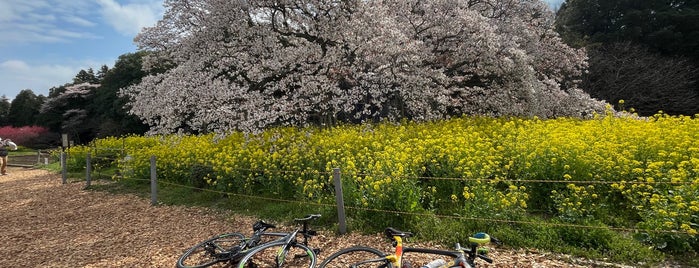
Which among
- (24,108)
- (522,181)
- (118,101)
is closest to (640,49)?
(522,181)

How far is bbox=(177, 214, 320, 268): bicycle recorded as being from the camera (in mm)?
4215

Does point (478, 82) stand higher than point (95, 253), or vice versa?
point (478, 82)

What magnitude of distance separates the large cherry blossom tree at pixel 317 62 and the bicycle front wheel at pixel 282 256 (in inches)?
141

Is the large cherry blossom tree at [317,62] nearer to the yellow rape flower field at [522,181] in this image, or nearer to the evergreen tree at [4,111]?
the yellow rape flower field at [522,181]

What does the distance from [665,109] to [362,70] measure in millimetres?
20089

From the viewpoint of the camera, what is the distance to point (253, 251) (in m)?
4.02

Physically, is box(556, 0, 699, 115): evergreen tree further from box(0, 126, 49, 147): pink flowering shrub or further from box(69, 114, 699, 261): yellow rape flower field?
box(0, 126, 49, 147): pink flowering shrub

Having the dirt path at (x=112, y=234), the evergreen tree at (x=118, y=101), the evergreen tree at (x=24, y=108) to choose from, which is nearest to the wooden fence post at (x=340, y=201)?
the dirt path at (x=112, y=234)

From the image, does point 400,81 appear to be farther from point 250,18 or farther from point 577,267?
point 577,267

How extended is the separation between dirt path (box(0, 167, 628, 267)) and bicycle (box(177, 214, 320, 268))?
0.44 m

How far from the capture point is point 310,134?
8664mm

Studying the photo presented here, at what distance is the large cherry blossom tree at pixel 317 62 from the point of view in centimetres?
845

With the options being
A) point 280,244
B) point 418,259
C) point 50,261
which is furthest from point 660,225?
point 50,261

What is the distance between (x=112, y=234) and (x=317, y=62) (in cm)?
513
